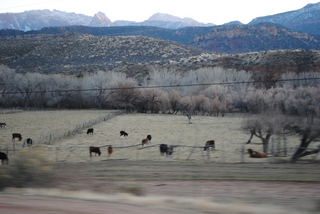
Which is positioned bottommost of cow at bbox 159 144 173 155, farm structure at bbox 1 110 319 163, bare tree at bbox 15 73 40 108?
farm structure at bbox 1 110 319 163

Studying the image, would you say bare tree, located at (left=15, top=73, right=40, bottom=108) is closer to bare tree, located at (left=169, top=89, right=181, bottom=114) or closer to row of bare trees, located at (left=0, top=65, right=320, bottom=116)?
row of bare trees, located at (left=0, top=65, right=320, bottom=116)

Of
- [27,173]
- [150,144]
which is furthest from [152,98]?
[27,173]

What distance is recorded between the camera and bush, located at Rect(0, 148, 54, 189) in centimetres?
984

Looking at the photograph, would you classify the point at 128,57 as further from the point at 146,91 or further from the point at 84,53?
the point at 146,91

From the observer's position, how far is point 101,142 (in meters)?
31.3

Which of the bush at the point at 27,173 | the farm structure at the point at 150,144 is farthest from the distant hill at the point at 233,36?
the bush at the point at 27,173

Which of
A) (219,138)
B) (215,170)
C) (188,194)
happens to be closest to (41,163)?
(188,194)

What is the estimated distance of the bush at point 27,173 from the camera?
9836 mm

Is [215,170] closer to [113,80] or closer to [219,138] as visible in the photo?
[219,138]

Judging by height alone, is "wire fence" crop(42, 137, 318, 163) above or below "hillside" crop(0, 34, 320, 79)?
below

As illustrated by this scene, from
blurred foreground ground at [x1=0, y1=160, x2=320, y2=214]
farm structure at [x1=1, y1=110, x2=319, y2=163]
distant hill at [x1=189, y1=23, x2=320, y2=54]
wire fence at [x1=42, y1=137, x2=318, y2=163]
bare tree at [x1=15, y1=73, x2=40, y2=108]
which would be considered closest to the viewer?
blurred foreground ground at [x1=0, y1=160, x2=320, y2=214]

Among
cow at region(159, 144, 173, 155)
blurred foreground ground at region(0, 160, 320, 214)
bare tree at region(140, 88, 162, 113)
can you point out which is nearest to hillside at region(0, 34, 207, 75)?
bare tree at region(140, 88, 162, 113)

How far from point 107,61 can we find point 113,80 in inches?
1114

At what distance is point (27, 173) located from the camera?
395 inches
